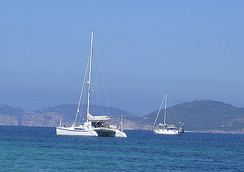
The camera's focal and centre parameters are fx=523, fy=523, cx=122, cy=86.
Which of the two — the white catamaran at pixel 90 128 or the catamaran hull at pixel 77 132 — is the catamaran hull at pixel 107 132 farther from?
the catamaran hull at pixel 77 132

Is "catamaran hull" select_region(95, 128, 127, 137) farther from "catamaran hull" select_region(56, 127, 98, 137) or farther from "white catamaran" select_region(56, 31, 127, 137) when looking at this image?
"catamaran hull" select_region(56, 127, 98, 137)

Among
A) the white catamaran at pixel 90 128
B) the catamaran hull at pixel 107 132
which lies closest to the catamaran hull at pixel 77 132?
the white catamaran at pixel 90 128

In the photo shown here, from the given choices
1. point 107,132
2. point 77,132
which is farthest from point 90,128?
point 107,132

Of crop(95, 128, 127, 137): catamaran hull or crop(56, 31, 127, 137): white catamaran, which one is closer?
crop(56, 31, 127, 137): white catamaran

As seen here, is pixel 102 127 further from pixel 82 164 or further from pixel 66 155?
pixel 82 164

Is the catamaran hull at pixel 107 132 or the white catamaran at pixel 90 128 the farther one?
the catamaran hull at pixel 107 132

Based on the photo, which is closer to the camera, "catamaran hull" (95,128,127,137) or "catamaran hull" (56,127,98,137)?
"catamaran hull" (56,127,98,137)

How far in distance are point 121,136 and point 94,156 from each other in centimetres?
6419

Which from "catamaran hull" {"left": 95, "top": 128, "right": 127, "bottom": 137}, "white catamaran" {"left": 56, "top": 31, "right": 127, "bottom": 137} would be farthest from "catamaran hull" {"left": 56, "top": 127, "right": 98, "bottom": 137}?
"catamaran hull" {"left": 95, "top": 128, "right": 127, "bottom": 137}

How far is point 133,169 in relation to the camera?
50.4 metres

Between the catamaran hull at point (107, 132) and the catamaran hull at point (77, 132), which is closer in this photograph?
the catamaran hull at point (77, 132)

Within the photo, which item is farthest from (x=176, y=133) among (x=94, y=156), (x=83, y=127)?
(x=94, y=156)

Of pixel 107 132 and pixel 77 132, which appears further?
pixel 107 132

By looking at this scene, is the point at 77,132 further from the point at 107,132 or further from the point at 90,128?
the point at 107,132
